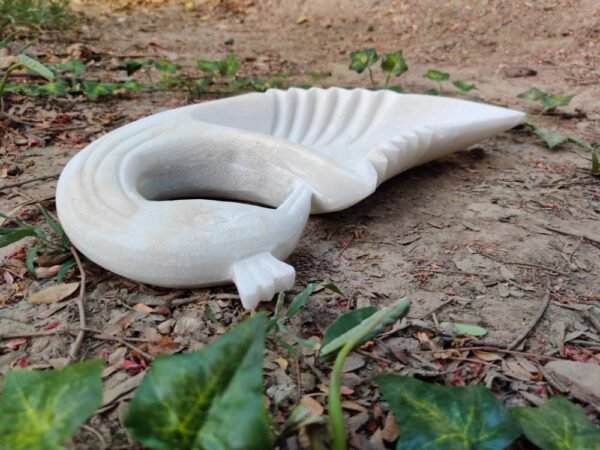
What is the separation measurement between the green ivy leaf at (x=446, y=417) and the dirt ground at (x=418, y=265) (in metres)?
0.11

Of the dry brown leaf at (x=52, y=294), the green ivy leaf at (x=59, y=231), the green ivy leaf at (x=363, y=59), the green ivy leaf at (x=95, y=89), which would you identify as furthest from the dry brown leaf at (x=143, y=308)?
the green ivy leaf at (x=363, y=59)

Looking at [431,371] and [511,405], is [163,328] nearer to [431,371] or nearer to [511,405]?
[431,371]

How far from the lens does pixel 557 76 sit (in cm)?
284

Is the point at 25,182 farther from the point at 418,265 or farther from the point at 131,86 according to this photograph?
the point at 418,265

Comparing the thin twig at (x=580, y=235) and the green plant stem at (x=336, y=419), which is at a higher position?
the green plant stem at (x=336, y=419)

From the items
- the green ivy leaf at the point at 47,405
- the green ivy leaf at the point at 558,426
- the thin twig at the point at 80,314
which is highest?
the green ivy leaf at the point at 47,405

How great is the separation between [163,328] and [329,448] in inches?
17.7

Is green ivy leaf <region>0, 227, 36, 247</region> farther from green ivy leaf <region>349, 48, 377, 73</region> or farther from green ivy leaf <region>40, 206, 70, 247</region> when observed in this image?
green ivy leaf <region>349, 48, 377, 73</region>

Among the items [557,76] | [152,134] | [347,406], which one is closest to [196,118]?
[152,134]

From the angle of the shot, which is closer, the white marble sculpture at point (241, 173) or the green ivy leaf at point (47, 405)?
the green ivy leaf at point (47, 405)

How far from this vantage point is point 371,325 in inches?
35.6

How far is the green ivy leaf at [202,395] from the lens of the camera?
0.72m

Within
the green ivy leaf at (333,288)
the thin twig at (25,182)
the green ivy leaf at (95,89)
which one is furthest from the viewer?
the green ivy leaf at (95,89)

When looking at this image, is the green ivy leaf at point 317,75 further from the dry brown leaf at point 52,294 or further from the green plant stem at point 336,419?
the green plant stem at point 336,419
